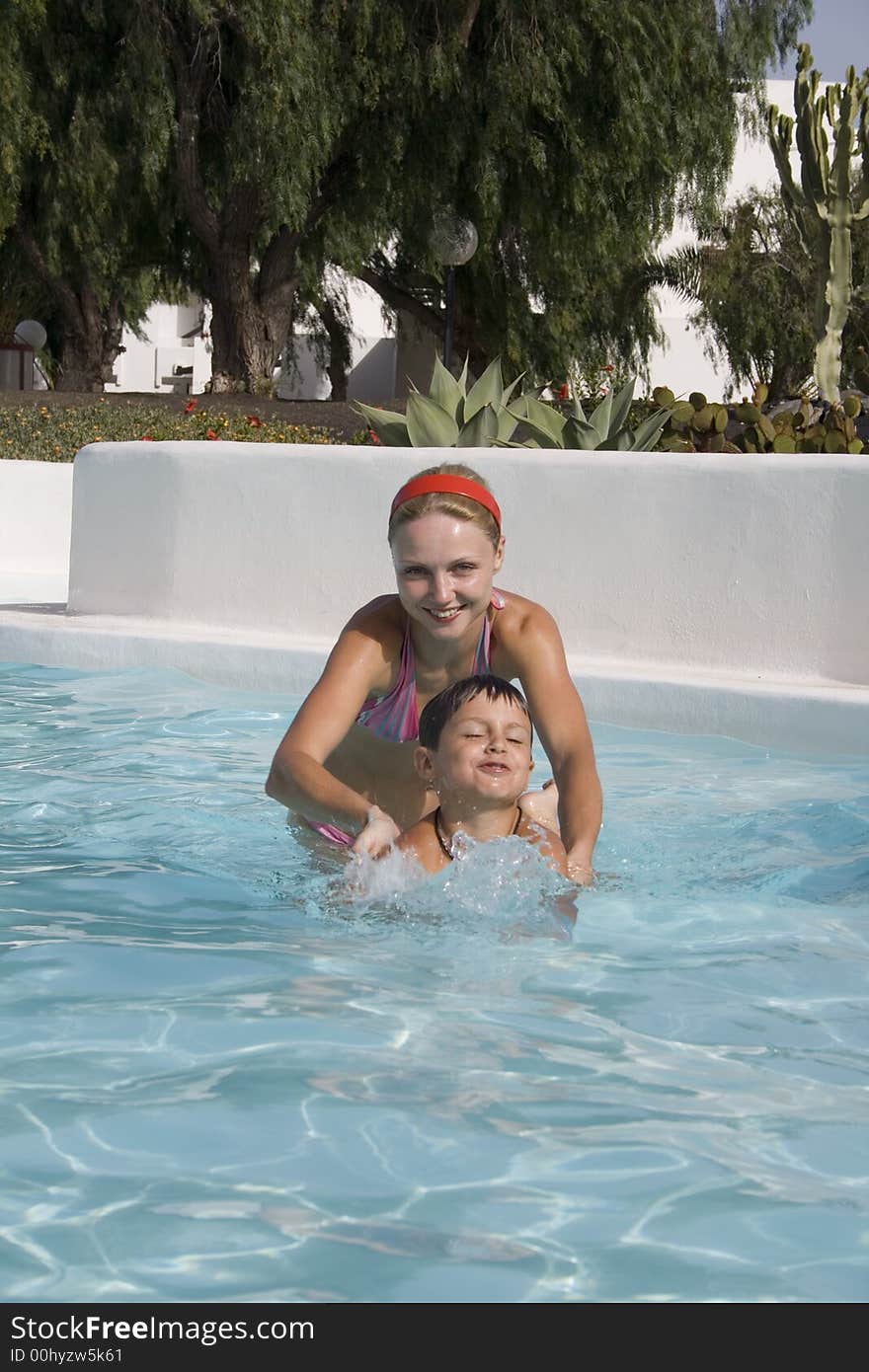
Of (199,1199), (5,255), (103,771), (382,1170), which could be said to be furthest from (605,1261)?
(5,255)

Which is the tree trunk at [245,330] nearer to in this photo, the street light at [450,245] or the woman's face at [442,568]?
the street light at [450,245]

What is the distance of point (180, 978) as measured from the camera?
3867 mm

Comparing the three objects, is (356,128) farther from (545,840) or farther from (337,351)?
(545,840)

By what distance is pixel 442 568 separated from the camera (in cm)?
425

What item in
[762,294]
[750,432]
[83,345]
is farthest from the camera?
[762,294]

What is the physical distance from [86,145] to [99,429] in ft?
24.8

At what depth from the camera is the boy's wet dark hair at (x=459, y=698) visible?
165 inches

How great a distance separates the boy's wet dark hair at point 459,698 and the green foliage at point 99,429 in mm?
11087

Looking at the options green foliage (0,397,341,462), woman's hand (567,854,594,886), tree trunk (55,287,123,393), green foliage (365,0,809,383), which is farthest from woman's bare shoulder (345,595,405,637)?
tree trunk (55,287,123,393)

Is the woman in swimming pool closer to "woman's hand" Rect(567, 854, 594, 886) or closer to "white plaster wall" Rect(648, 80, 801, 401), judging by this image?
"woman's hand" Rect(567, 854, 594, 886)

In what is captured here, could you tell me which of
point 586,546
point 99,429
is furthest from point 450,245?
point 586,546

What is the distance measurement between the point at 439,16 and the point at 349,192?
2.75 meters

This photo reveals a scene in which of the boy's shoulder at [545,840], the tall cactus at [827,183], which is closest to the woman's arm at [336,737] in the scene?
the boy's shoulder at [545,840]
